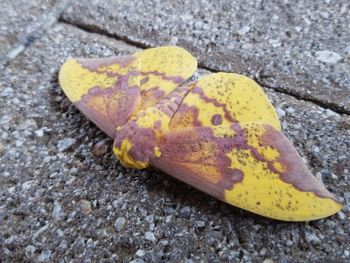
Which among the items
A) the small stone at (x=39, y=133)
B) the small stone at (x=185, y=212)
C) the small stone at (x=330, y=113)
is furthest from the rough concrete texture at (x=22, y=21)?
the small stone at (x=330, y=113)

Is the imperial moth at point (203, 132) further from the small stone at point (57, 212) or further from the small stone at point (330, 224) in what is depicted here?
the small stone at point (57, 212)

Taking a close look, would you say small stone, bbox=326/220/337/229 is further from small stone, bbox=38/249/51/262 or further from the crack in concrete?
small stone, bbox=38/249/51/262

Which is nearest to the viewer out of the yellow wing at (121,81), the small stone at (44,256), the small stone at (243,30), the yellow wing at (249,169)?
the yellow wing at (249,169)

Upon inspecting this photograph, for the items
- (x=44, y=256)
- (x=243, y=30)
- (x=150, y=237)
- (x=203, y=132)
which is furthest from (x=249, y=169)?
(x=243, y=30)

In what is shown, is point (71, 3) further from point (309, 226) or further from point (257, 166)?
point (309, 226)

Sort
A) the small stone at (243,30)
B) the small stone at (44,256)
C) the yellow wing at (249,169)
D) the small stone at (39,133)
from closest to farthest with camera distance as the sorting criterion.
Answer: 1. the yellow wing at (249,169)
2. the small stone at (44,256)
3. the small stone at (39,133)
4. the small stone at (243,30)

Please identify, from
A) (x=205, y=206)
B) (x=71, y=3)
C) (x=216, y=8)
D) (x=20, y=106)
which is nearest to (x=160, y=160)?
(x=205, y=206)

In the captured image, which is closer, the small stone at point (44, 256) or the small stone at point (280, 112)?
the small stone at point (44, 256)
